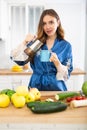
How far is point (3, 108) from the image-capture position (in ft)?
3.88

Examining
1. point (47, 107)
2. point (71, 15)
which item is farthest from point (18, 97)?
point (71, 15)

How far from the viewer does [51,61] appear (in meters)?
1.52

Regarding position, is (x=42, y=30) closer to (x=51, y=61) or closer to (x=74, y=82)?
(x=51, y=61)

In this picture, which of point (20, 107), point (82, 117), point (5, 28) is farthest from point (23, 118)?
point (5, 28)

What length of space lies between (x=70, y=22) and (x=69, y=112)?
2.47 meters

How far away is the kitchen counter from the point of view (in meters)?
1.04

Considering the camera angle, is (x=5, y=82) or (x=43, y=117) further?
(x=5, y=82)

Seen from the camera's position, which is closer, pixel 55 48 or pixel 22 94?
pixel 22 94

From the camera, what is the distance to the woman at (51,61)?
157 centimetres

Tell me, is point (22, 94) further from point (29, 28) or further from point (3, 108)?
point (29, 28)

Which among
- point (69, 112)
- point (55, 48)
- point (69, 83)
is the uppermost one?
point (55, 48)

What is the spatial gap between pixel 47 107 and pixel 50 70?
0.52 meters

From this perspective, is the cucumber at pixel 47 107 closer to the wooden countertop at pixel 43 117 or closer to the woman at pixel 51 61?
the wooden countertop at pixel 43 117

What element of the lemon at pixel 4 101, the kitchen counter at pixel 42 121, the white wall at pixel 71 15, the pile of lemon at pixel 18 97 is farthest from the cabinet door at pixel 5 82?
the kitchen counter at pixel 42 121
